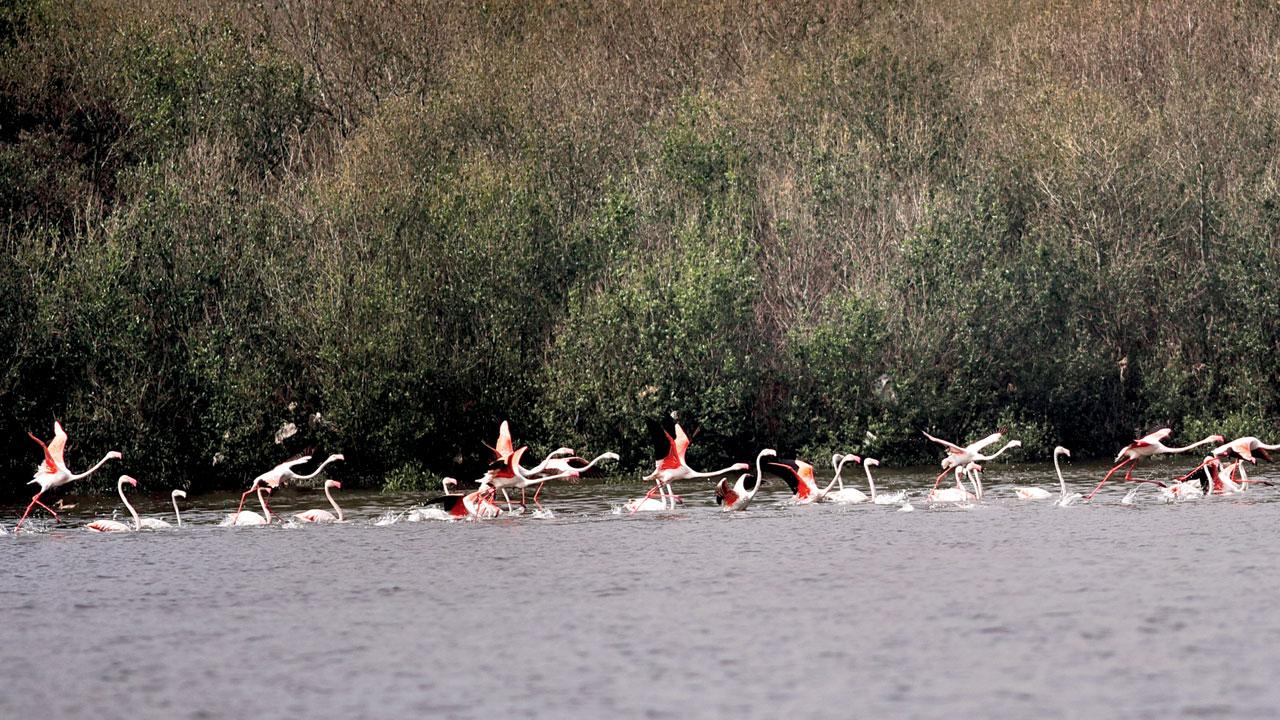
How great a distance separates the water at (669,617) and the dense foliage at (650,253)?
10482 millimetres

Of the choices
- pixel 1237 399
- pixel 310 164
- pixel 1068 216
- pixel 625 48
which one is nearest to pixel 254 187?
pixel 310 164

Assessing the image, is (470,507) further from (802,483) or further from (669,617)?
(669,617)

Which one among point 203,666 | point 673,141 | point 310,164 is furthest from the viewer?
point 310,164

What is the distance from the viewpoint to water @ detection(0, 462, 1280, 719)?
10.8 meters

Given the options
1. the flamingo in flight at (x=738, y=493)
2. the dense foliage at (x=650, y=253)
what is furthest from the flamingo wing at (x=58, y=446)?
the flamingo in flight at (x=738, y=493)

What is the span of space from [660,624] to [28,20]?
34.9 m

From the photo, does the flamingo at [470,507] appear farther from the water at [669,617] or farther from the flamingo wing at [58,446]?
the flamingo wing at [58,446]

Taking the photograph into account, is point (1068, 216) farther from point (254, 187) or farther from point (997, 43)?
point (254, 187)

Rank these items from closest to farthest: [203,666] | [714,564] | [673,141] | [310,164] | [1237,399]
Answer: [203,666] → [714,564] → [1237,399] → [673,141] → [310,164]

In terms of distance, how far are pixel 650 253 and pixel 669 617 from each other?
70.9 ft

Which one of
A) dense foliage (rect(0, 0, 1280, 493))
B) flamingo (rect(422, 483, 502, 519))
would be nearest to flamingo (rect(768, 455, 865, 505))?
flamingo (rect(422, 483, 502, 519))

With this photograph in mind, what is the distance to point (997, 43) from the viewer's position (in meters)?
42.8

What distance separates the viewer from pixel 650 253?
3522 centimetres

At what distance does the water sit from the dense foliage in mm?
10482
